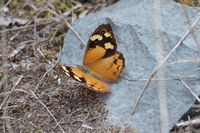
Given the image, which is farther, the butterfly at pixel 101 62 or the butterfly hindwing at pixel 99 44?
the butterfly hindwing at pixel 99 44

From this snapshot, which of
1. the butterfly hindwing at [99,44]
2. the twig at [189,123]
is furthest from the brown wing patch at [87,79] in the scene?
the twig at [189,123]

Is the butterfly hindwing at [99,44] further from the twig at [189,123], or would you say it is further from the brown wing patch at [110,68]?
the twig at [189,123]

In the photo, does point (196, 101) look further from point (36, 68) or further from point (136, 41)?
point (36, 68)

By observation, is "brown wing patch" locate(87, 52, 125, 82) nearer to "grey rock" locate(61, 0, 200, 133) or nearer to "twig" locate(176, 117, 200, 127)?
"grey rock" locate(61, 0, 200, 133)

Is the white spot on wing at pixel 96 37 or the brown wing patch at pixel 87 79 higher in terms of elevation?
the white spot on wing at pixel 96 37

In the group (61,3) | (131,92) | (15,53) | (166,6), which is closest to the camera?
(131,92)

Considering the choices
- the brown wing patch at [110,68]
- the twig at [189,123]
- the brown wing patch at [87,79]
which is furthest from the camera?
the brown wing patch at [110,68]

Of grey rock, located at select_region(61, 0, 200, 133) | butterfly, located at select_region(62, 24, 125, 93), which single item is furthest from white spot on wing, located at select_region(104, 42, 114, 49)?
grey rock, located at select_region(61, 0, 200, 133)

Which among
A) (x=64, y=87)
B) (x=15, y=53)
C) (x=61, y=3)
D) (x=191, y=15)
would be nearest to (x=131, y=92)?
(x=64, y=87)
